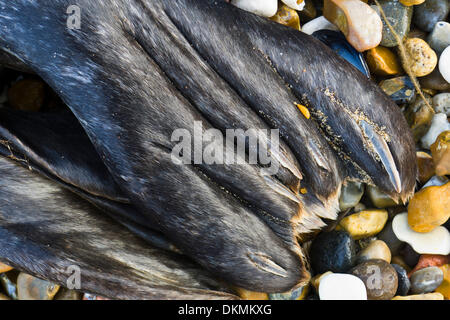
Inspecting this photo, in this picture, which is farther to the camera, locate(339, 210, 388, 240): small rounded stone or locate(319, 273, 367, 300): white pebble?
locate(339, 210, 388, 240): small rounded stone

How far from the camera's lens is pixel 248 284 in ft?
6.95

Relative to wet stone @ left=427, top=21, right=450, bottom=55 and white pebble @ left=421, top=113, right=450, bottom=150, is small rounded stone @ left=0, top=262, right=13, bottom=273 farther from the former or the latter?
wet stone @ left=427, top=21, right=450, bottom=55

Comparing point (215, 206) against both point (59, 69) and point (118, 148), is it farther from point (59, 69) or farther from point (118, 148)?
point (59, 69)

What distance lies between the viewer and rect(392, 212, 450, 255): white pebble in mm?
2398

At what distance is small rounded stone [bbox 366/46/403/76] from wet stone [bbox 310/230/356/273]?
0.87 m

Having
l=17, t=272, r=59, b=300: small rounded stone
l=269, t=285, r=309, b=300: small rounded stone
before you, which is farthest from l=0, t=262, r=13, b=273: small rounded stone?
l=269, t=285, r=309, b=300: small rounded stone

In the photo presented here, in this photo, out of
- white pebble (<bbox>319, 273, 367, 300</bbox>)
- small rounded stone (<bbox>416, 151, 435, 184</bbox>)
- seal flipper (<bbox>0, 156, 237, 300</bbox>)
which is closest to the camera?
seal flipper (<bbox>0, 156, 237, 300</bbox>)

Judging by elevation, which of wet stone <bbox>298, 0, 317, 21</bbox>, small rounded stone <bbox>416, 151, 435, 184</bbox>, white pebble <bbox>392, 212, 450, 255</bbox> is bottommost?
white pebble <bbox>392, 212, 450, 255</bbox>

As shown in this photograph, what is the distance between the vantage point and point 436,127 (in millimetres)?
2475

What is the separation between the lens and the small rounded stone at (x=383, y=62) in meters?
2.45

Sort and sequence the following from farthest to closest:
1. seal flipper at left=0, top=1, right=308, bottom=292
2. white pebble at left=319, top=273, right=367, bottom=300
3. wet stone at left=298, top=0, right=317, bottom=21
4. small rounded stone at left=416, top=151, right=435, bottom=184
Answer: wet stone at left=298, top=0, right=317, bottom=21 < small rounded stone at left=416, top=151, right=435, bottom=184 < white pebble at left=319, top=273, right=367, bottom=300 < seal flipper at left=0, top=1, right=308, bottom=292

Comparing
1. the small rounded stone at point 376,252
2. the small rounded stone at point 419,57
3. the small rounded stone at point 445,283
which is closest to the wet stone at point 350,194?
the small rounded stone at point 376,252

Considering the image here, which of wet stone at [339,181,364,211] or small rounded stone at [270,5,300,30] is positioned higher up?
small rounded stone at [270,5,300,30]

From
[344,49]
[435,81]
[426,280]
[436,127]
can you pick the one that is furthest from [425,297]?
[344,49]
